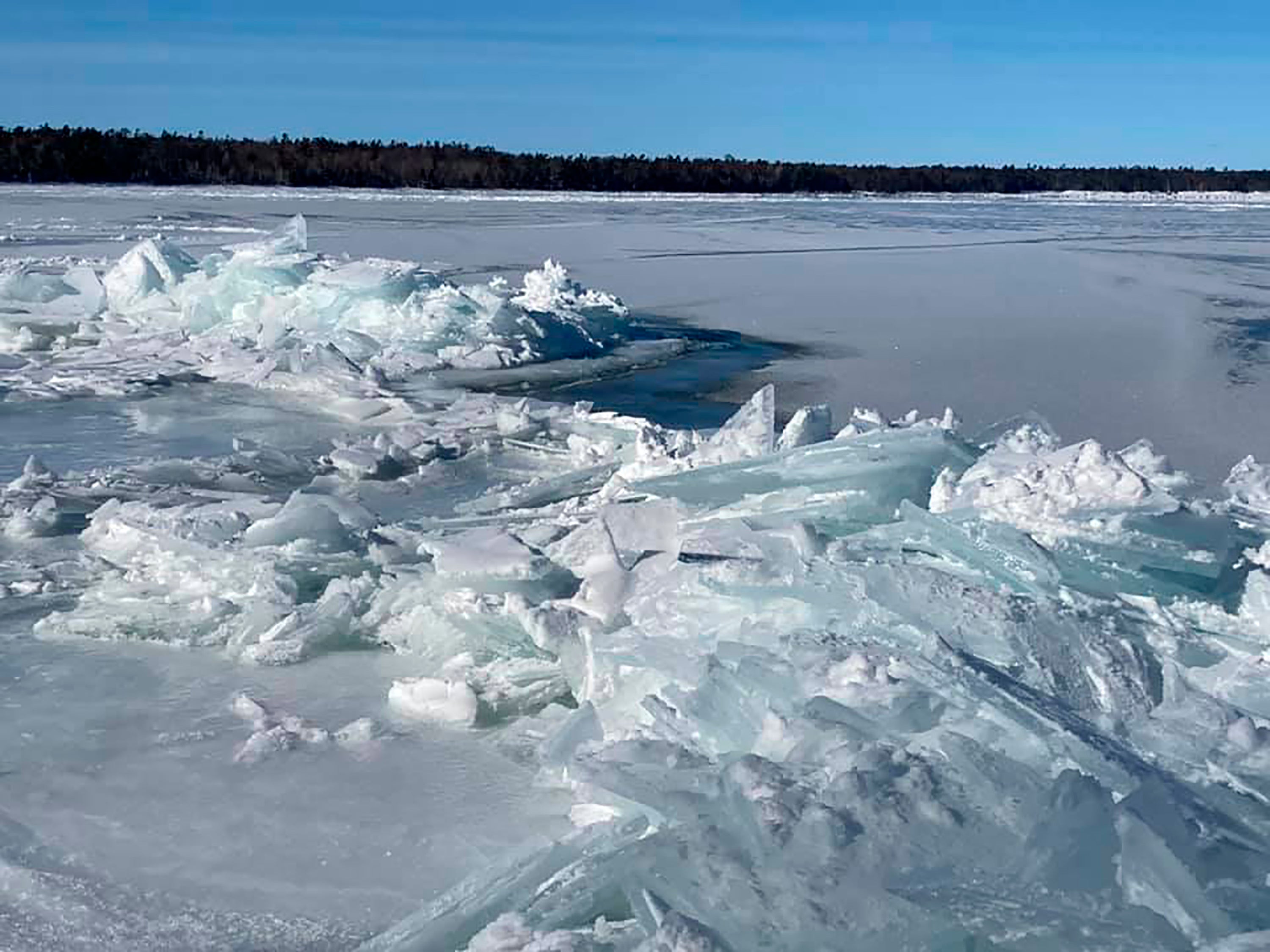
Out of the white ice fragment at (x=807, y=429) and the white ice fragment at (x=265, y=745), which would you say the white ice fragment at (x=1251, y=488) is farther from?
the white ice fragment at (x=265, y=745)

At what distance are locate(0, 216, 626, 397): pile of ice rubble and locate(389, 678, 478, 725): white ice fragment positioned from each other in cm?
358

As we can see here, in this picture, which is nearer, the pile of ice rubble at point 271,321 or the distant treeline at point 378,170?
the pile of ice rubble at point 271,321

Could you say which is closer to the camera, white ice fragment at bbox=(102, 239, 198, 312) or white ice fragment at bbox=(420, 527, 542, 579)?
white ice fragment at bbox=(420, 527, 542, 579)

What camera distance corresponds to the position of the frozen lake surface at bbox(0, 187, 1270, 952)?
5.32 ft

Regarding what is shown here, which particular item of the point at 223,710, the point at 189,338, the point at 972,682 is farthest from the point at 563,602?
the point at 189,338

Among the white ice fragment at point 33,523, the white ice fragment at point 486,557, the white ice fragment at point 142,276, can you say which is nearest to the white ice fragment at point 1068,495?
the white ice fragment at point 486,557

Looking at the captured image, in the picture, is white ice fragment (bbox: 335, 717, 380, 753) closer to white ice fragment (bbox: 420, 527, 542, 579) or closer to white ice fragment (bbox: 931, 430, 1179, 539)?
white ice fragment (bbox: 420, 527, 542, 579)

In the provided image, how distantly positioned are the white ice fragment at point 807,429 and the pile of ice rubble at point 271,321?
2897 millimetres

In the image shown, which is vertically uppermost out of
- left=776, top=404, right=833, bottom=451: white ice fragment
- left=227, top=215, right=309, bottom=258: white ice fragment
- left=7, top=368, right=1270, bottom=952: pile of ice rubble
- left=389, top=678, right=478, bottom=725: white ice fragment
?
left=227, top=215, right=309, bottom=258: white ice fragment

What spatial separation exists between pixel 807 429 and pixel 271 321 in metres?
4.72

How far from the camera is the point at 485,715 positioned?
246 cm

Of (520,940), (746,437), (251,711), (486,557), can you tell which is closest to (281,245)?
(746,437)

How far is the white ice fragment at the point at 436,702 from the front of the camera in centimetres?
244

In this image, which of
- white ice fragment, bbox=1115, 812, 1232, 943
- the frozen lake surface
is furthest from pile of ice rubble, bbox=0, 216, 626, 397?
white ice fragment, bbox=1115, 812, 1232, 943
